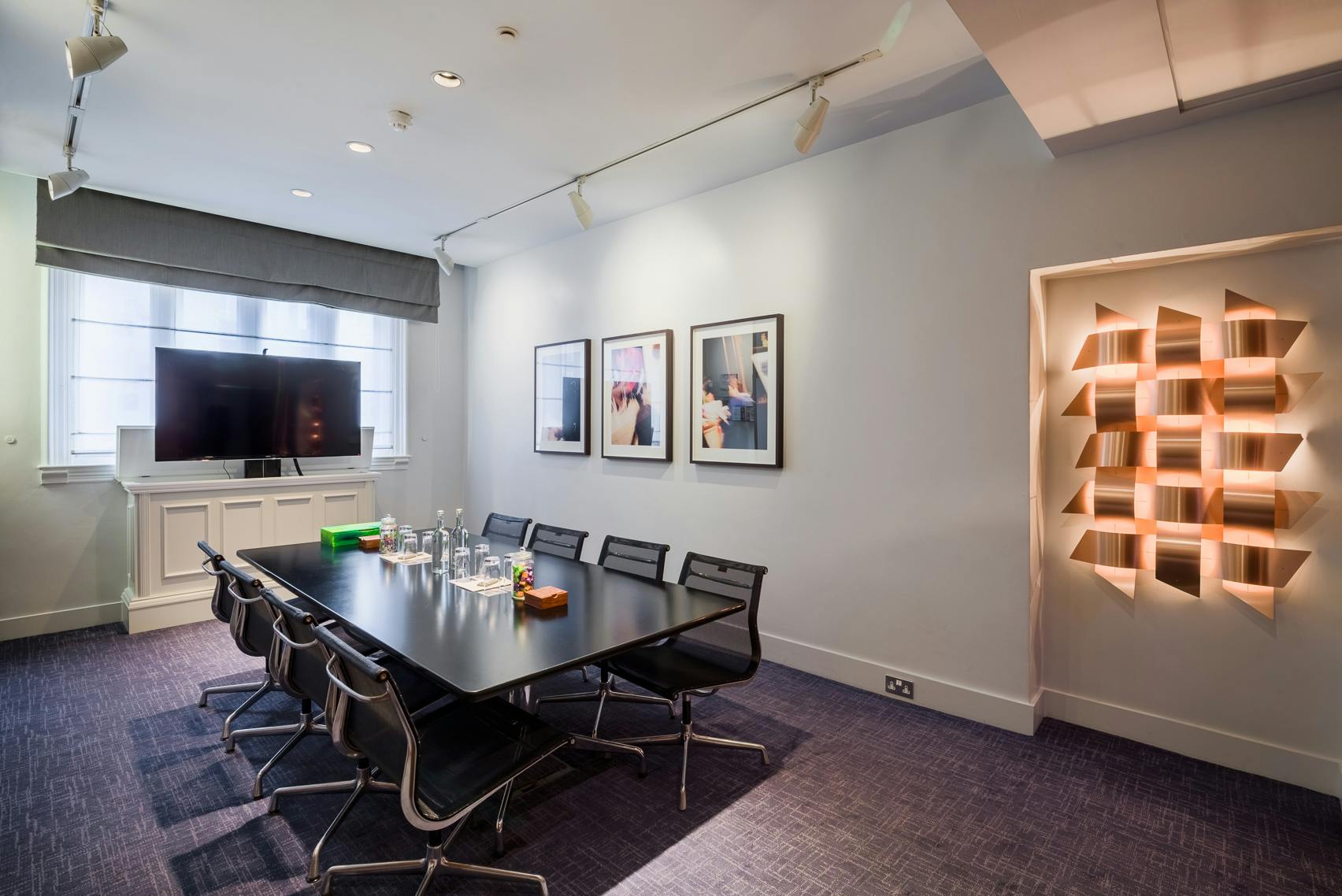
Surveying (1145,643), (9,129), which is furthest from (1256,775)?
(9,129)

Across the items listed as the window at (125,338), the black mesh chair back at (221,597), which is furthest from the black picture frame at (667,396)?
the window at (125,338)

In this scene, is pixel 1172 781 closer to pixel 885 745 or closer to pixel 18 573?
pixel 885 745

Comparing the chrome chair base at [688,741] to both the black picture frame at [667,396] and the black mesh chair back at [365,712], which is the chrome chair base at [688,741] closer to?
the black mesh chair back at [365,712]

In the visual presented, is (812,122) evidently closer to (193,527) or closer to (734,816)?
(734,816)

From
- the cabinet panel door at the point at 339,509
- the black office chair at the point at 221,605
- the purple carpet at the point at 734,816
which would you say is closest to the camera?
the purple carpet at the point at 734,816

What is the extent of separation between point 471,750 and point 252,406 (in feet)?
13.5

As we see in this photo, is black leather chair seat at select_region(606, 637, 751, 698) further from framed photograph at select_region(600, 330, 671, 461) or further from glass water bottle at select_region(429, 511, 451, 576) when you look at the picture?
framed photograph at select_region(600, 330, 671, 461)

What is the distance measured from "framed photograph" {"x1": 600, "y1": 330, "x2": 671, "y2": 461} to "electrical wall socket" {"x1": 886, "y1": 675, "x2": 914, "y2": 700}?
2004mm

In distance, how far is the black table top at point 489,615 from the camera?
1959mm

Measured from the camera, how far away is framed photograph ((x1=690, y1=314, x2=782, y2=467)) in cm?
384

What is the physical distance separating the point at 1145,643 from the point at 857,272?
2.29 metres

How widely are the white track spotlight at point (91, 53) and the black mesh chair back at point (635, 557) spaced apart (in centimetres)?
272

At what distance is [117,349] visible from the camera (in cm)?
465

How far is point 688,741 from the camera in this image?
104 inches
